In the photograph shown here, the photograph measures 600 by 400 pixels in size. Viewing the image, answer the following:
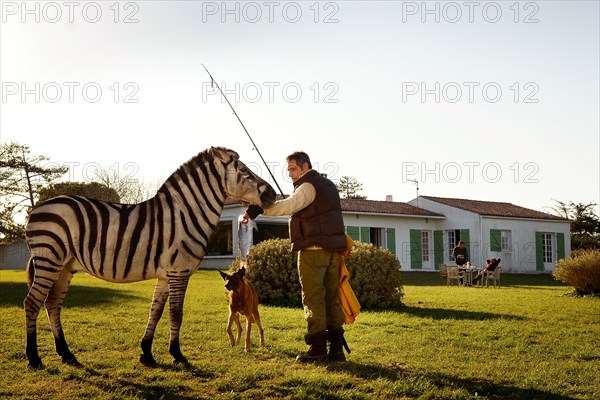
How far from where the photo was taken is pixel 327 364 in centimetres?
702

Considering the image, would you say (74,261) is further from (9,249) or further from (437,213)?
(9,249)

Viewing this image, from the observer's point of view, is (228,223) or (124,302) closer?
(124,302)

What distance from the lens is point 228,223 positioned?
31969 millimetres

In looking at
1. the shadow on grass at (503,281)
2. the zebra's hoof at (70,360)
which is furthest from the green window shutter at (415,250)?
the zebra's hoof at (70,360)

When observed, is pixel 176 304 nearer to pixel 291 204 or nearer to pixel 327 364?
pixel 291 204

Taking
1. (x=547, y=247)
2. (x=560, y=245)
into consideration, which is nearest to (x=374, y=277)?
(x=547, y=247)

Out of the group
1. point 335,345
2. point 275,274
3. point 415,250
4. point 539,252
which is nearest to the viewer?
point 335,345

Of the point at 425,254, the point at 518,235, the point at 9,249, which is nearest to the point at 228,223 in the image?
the point at 425,254

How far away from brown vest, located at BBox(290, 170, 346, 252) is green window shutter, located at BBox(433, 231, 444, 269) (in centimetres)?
2982

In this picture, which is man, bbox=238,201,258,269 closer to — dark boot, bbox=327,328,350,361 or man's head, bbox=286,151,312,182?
man's head, bbox=286,151,312,182

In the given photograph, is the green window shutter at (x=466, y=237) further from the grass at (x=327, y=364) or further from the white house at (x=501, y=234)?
the grass at (x=327, y=364)

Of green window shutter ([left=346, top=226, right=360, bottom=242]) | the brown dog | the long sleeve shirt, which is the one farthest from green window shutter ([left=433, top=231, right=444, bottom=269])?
the long sleeve shirt

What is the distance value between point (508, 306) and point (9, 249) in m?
36.4

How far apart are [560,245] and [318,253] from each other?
112 feet
